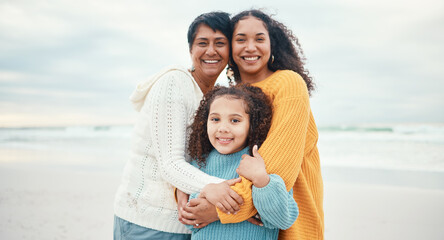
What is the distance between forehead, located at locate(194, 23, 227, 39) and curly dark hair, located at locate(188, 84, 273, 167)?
1.51ft

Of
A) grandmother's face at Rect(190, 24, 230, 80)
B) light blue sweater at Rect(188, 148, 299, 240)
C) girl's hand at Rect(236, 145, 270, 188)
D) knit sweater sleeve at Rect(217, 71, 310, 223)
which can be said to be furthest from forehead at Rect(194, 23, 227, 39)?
girl's hand at Rect(236, 145, 270, 188)

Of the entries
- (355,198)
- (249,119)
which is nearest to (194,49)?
(249,119)

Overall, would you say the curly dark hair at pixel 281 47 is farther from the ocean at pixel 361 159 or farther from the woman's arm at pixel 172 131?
the ocean at pixel 361 159

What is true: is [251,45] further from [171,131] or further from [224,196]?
[224,196]

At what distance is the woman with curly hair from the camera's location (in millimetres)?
1724

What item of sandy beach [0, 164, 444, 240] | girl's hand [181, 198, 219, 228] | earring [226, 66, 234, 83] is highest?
earring [226, 66, 234, 83]

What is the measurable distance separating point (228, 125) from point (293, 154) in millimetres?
431

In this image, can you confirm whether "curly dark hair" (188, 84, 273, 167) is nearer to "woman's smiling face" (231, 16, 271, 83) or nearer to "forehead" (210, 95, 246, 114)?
"forehead" (210, 95, 246, 114)

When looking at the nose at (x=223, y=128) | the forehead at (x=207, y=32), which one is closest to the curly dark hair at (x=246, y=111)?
the nose at (x=223, y=128)

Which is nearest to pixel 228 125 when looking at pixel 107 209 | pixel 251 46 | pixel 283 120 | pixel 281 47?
pixel 283 120

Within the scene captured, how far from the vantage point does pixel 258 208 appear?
5.39ft

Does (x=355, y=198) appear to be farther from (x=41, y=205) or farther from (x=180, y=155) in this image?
(x=41, y=205)

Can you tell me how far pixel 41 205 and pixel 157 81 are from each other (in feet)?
18.7

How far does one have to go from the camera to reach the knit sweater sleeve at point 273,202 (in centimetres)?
160
